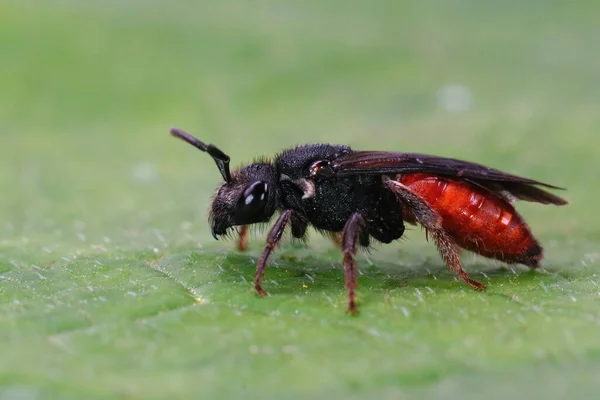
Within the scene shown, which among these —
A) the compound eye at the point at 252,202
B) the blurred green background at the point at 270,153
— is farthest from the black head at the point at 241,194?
the blurred green background at the point at 270,153

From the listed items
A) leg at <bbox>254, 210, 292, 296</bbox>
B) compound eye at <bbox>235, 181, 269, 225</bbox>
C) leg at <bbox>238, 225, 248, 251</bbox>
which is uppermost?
compound eye at <bbox>235, 181, 269, 225</bbox>

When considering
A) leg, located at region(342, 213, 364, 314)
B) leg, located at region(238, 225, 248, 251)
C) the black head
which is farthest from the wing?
leg, located at region(238, 225, 248, 251)

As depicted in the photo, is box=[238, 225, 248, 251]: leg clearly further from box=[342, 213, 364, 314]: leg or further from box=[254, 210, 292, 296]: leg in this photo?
box=[342, 213, 364, 314]: leg

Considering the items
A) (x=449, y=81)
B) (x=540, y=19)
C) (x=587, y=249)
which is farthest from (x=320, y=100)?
(x=587, y=249)

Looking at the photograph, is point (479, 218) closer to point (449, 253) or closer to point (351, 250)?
point (449, 253)

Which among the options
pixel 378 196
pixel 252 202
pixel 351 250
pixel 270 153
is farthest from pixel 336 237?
pixel 270 153

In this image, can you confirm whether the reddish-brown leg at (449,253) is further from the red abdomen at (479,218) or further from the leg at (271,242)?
the leg at (271,242)

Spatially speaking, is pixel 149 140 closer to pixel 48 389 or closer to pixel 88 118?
pixel 88 118
